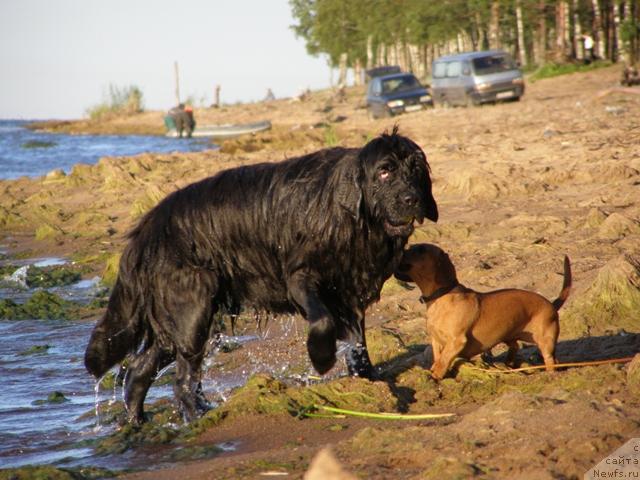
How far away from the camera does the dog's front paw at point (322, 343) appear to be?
6.08 metres

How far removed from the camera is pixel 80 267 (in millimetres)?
13344

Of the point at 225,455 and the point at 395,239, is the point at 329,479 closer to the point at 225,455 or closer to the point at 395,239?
the point at 225,455

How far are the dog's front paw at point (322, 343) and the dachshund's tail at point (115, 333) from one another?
138 cm

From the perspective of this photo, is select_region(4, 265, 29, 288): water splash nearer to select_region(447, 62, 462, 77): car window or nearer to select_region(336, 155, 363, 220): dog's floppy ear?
select_region(336, 155, 363, 220): dog's floppy ear

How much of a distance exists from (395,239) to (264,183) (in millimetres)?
956

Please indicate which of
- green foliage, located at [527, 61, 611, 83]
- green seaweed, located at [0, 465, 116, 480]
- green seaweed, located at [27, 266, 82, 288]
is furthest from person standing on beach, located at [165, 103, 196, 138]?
green seaweed, located at [0, 465, 116, 480]

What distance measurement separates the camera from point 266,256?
6766 millimetres

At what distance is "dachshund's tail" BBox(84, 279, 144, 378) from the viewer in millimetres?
6895

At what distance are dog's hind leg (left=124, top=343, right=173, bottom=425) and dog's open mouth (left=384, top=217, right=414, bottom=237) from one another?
1.77m

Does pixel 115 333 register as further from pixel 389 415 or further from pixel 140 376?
pixel 389 415

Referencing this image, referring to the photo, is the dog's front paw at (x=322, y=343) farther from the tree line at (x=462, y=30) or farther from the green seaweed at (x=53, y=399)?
the tree line at (x=462, y=30)

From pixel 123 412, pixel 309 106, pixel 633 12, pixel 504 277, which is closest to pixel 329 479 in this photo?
pixel 123 412

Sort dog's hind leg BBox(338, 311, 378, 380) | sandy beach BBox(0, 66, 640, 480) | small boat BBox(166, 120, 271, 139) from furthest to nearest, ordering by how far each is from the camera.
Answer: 1. small boat BBox(166, 120, 271, 139)
2. dog's hind leg BBox(338, 311, 378, 380)
3. sandy beach BBox(0, 66, 640, 480)

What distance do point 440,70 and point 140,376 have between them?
3201 cm
